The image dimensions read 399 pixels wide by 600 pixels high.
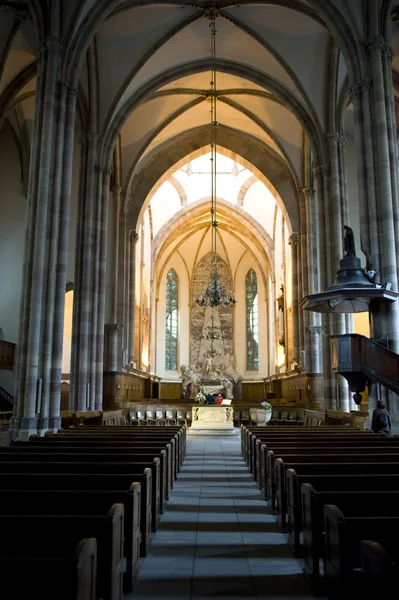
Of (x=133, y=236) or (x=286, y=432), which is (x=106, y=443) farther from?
(x=133, y=236)

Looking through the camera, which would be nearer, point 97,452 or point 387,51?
point 97,452

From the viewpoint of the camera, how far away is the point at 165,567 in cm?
436

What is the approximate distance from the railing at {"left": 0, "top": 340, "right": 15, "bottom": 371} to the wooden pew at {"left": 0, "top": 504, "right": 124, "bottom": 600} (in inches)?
691

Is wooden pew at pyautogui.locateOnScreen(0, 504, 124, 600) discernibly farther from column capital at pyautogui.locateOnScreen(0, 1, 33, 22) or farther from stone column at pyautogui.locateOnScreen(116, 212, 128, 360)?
stone column at pyautogui.locateOnScreen(116, 212, 128, 360)

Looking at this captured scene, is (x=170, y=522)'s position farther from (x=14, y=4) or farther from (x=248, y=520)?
(x=14, y=4)

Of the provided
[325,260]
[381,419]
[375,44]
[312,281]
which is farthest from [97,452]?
[312,281]

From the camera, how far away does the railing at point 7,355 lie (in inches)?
767

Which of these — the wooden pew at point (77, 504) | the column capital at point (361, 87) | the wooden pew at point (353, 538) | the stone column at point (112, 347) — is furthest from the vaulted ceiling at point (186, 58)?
the wooden pew at point (353, 538)

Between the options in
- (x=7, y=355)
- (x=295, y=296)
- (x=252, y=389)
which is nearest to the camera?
(x=7, y=355)

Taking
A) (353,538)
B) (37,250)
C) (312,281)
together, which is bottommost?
(353,538)

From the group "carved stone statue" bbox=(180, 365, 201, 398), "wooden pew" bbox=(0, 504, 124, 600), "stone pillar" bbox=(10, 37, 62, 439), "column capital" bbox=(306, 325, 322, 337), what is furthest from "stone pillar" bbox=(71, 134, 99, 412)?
"carved stone statue" bbox=(180, 365, 201, 398)

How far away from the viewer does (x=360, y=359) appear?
11.0 metres

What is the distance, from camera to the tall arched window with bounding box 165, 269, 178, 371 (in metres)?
42.4

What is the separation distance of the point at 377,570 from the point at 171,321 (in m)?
40.9
